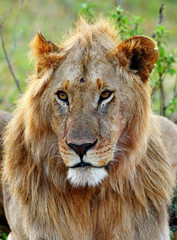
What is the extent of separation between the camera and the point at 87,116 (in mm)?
3074

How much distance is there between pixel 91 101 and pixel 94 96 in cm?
4

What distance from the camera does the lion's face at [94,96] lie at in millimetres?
3021

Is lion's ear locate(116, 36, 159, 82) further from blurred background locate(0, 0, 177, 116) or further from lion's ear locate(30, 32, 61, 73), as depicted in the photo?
blurred background locate(0, 0, 177, 116)

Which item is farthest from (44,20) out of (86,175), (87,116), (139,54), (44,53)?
(86,175)

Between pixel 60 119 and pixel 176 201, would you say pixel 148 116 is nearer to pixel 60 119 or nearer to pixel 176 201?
pixel 60 119

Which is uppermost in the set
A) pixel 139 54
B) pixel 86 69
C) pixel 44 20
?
pixel 44 20

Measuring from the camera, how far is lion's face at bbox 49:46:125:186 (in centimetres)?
297

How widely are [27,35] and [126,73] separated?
823 cm

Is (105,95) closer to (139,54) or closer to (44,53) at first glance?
(139,54)

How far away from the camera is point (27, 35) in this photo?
11.1 metres

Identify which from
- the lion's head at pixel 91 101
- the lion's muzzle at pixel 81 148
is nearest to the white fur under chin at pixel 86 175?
the lion's head at pixel 91 101

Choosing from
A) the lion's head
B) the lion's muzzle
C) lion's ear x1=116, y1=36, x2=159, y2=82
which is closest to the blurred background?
the lion's head

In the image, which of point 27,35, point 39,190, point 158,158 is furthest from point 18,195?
point 27,35

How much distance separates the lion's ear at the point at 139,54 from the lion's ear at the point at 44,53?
0.46 metres
